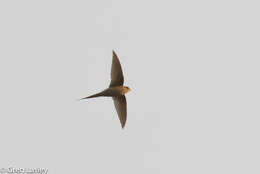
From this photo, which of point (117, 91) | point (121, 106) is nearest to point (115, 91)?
point (117, 91)

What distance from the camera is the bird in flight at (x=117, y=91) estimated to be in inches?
330

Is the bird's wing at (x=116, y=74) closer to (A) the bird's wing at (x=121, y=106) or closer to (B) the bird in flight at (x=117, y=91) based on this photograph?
(B) the bird in flight at (x=117, y=91)

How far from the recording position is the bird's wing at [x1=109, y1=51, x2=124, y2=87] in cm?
829

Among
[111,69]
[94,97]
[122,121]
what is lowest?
→ [122,121]

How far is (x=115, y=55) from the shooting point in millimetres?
8094

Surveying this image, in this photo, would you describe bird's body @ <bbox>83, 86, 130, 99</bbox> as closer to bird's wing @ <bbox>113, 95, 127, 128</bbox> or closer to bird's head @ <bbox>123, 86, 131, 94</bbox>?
bird's head @ <bbox>123, 86, 131, 94</bbox>

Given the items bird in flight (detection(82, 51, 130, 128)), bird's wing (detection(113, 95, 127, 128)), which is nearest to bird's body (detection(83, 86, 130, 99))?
bird in flight (detection(82, 51, 130, 128))

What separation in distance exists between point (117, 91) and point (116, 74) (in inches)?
19.8

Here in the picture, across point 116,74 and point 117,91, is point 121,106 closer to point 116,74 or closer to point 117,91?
point 117,91

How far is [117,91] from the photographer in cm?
878

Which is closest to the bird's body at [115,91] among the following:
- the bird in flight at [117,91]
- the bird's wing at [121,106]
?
the bird in flight at [117,91]

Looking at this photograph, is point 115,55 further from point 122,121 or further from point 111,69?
point 122,121

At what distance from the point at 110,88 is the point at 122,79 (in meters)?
0.37

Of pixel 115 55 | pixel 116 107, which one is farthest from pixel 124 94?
pixel 115 55
